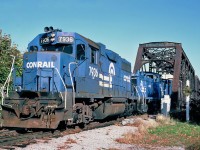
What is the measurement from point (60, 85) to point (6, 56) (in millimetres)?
8008

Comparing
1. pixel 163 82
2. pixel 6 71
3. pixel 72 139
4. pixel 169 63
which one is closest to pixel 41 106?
pixel 72 139

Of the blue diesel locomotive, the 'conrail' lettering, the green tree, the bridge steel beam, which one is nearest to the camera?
the blue diesel locomotive

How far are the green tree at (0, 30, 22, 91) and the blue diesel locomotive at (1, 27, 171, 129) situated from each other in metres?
4.64

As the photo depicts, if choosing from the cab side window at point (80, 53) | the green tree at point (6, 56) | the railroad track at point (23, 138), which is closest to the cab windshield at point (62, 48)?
the cab side window at point (80, 53)

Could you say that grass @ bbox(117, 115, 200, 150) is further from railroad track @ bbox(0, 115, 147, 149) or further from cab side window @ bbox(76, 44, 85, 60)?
cab side window @ bbox(76, 44, 85, 60)

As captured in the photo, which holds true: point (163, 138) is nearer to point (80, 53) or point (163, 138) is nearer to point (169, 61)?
point (80, 53)

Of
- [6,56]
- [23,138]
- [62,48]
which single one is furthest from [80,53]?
[6,56]

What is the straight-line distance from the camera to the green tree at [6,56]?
58.5 ft

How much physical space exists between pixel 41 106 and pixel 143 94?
47.1ft

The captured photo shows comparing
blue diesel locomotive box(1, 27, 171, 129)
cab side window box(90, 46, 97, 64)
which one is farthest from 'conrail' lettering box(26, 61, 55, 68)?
cab side window box(90, 46, 97, 64)

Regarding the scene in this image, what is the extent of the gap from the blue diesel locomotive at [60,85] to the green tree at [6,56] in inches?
183

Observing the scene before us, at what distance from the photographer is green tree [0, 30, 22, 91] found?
17844 mm

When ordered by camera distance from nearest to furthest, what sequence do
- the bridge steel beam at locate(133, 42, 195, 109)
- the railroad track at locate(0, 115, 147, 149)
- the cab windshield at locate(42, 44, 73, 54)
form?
the railroad track at locate(0, 115, 147, 149), the cab windshield at locate(42, 44, 73, 54), the bridge steel beam at locate(133, 42, 195, 109)

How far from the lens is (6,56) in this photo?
19.1 m
